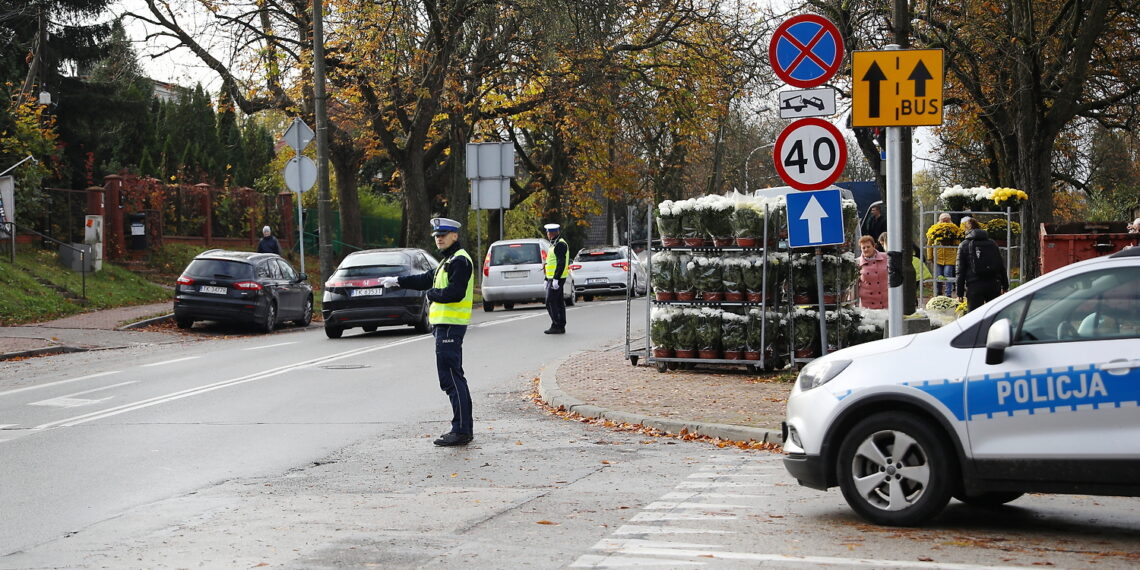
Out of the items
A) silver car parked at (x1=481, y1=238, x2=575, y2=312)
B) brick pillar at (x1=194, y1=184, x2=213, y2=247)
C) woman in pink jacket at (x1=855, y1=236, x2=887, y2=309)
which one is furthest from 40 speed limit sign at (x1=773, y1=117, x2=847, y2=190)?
brick pillar at (x1=194, y1=184, x2=213, y2=247)

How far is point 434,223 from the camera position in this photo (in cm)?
1116

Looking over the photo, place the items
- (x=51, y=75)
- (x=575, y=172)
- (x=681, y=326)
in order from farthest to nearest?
(x=575, y=172), (x=51, y=75), (x=681, y=326)

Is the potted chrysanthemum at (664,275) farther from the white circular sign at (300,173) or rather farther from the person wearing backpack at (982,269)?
the white circular sign at (300,173)

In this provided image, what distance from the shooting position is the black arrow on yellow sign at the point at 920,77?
10.4 meters

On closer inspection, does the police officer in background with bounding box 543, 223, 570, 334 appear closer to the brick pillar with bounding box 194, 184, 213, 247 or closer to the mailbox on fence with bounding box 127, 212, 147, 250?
the mailbox on fence with bounding box 127, 212, 147, 250

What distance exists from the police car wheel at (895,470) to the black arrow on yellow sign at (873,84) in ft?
13.2

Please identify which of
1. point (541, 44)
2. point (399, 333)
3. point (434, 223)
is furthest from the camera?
point (541, 44)

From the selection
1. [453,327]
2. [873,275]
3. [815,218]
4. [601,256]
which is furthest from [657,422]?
[601,256]

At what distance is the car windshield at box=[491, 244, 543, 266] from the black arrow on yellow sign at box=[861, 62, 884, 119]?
65.7 ft

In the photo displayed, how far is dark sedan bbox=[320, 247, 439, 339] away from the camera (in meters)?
22.4

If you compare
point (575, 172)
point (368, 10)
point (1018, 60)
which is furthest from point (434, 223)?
point (575, 172)

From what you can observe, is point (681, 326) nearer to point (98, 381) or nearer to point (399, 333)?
point (98, 381)

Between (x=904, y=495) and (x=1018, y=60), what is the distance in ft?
64.0

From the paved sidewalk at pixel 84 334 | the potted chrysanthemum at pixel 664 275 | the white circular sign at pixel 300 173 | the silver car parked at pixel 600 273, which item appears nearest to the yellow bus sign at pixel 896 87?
A: the potted chrysanthemum at pixel 664 275
